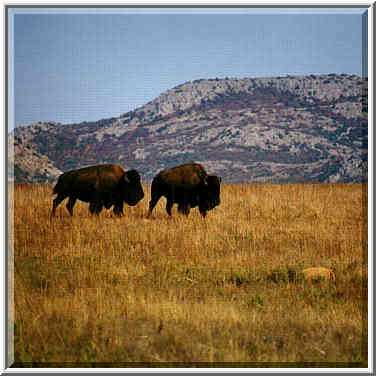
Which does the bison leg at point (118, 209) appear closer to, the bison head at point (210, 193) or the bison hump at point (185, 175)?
the bison hump at point (185, 175)

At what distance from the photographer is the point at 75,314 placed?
445 cm

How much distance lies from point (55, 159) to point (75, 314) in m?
3.69

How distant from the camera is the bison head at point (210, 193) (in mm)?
10531

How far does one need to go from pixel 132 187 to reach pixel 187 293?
18.1ft

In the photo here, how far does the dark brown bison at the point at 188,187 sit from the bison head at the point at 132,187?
54 cm

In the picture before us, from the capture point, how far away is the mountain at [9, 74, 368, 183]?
6570 mm

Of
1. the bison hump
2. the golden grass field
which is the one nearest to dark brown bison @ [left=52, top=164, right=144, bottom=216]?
the bison hump

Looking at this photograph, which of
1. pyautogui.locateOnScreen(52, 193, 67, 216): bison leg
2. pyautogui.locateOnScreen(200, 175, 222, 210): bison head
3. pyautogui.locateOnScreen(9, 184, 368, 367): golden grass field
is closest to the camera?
pyautogui.locateOnScreen(9, 184, 368, 367): golden grass field

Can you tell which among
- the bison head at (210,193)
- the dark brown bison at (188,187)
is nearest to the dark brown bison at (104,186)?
the dark brown bison at (188,187)

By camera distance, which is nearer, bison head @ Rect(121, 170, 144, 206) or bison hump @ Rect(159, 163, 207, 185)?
bison head @ Rect(121, 170, 144, 206)

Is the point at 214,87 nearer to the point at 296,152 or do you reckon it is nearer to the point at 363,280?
the point at 296,152

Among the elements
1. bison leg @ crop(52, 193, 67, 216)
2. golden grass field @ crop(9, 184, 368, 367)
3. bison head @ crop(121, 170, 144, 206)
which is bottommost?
golden grass field @ crop(9, 184, 368, 367)

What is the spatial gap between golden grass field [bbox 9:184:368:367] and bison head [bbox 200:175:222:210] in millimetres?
1206

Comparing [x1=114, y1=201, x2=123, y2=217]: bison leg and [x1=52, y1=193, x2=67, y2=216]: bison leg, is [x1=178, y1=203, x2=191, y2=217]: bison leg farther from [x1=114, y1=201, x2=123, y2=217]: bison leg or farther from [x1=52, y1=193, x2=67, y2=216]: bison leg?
[x1=52, y1=193, x2=67, y2=216]: bison leg
